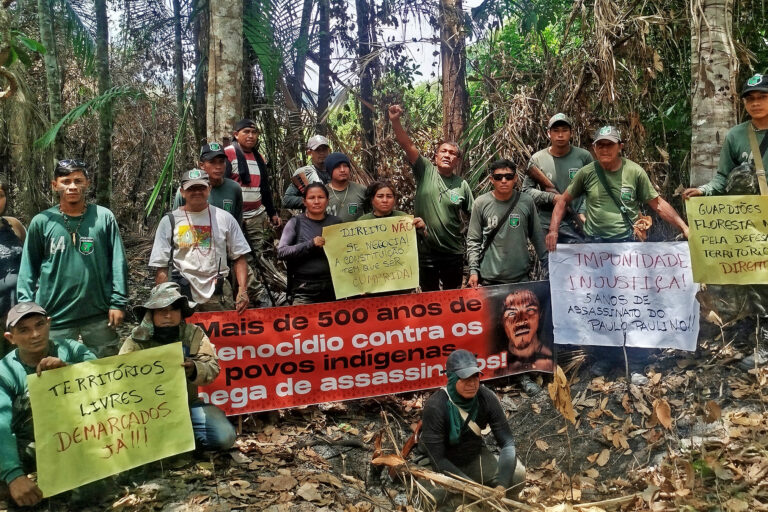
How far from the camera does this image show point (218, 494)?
13.8ft

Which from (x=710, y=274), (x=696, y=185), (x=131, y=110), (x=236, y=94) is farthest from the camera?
(x=131, y=110)

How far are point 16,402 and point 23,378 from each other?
0.15m

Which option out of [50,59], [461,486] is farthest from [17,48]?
[50,59]

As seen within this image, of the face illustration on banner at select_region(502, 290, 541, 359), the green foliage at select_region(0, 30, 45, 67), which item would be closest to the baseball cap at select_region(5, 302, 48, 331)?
the green foliage at select_region(0, 30, 45, 67)

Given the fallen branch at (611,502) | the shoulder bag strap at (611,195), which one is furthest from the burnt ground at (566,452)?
the shoulder bag strap at (611,195)

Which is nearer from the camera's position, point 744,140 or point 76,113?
point 744,140

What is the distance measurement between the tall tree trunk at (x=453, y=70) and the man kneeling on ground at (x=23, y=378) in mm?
6313

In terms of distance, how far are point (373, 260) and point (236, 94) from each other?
2.47 meters

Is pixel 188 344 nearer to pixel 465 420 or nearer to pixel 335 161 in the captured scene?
pixel 465 420

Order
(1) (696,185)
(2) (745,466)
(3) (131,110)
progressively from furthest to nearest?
(3) (131,110)
(1) (696,185)
(2) (745,466)

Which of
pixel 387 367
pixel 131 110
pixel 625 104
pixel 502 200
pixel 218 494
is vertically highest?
pixel 131 110

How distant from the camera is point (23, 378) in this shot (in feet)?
13.0

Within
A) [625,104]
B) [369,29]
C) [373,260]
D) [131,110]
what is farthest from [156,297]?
[131,110]

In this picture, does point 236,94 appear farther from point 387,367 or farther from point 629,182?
point 629,182
